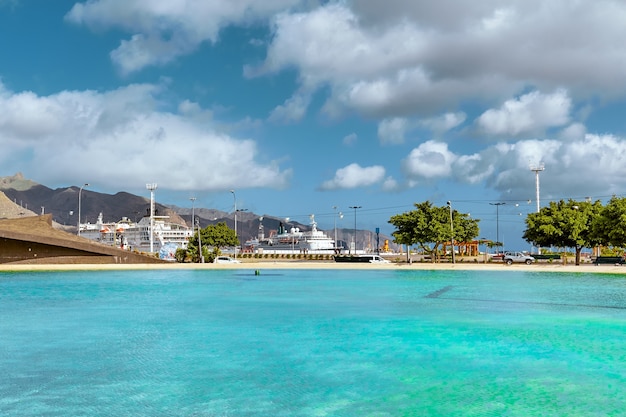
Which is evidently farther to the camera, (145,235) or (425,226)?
(145,235)

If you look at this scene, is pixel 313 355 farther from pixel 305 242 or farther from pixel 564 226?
pixel 305 242

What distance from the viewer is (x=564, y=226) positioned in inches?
2249

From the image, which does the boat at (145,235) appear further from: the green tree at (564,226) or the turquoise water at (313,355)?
the turquoise water at (313,355)

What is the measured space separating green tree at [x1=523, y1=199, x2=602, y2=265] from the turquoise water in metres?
25.7

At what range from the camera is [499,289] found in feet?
119

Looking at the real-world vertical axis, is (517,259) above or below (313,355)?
above

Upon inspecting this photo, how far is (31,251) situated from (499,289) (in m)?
49.2

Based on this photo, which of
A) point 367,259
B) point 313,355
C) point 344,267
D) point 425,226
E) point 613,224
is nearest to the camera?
point 313,355

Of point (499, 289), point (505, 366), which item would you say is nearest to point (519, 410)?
point (505, 366)

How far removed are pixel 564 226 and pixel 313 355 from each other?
48.7 m

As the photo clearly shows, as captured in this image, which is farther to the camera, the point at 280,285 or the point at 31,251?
the point at 31,251

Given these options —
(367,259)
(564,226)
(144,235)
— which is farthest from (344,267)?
(144,235)

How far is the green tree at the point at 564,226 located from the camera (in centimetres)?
5669

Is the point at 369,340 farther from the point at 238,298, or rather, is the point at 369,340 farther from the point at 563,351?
the point at 238,298
